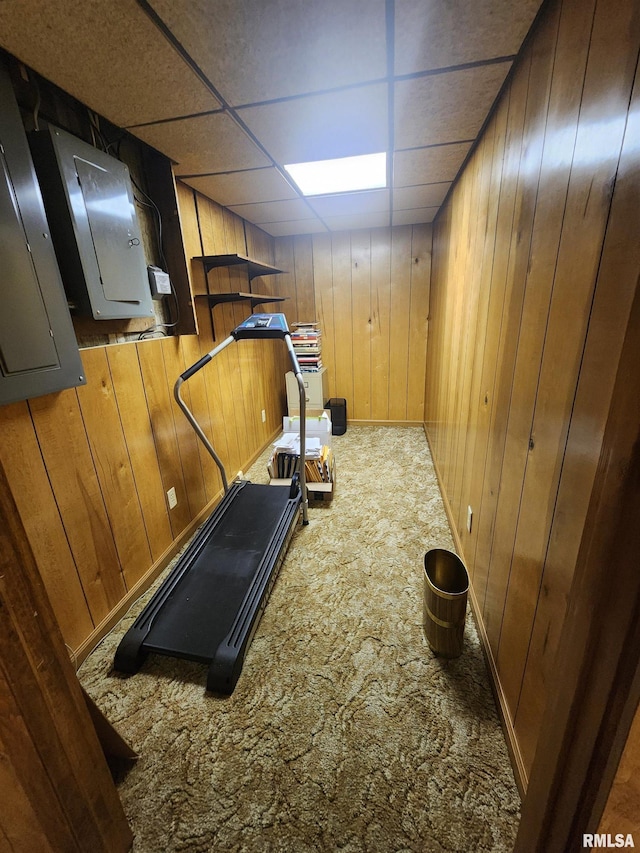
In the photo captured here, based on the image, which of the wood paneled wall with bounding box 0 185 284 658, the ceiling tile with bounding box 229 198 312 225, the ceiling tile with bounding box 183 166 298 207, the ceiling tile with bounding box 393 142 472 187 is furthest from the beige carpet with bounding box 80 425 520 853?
the ceiling tile with bounding box 229 198 312 225

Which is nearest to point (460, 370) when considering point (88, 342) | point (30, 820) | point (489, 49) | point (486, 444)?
point (486, 444)

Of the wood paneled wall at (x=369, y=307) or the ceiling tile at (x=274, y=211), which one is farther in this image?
the wood paneled wall at (x=369, y=307)

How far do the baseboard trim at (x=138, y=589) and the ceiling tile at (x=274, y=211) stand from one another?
7.28ft

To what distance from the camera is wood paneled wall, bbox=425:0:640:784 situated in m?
0.67

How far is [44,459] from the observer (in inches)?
49.7

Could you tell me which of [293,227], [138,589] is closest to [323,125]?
[293,227]

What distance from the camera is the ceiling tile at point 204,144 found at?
4.87 feet

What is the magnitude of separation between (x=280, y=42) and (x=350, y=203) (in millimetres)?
1708

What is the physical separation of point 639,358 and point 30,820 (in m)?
1.37

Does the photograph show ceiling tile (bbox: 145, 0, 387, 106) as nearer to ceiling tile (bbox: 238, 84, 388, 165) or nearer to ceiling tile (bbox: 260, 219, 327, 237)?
ceiling tile (bbox: 238, 84, 388, 165)

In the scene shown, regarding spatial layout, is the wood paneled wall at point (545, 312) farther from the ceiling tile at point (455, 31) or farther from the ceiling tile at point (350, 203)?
the ceiling tile at point (350, 203)

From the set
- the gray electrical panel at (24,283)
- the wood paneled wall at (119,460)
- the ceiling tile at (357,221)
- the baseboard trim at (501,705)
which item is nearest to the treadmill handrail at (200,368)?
the wood paneled wall at (119,460)

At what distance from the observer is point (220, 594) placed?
1.62 m

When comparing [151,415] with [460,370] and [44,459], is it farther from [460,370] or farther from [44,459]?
[460,370]
